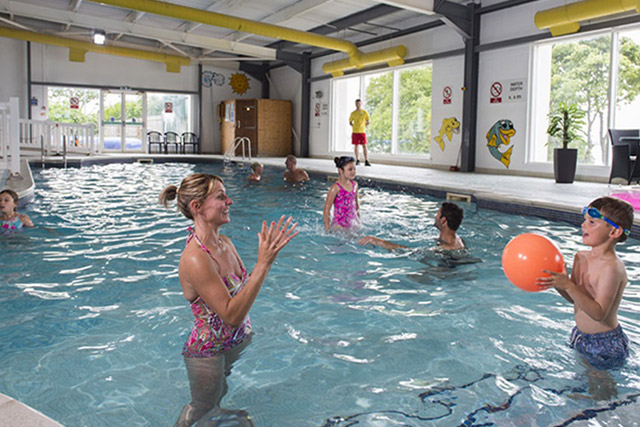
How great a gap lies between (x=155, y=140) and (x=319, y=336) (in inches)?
740

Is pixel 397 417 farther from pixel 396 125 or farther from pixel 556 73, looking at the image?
pixel 396 125

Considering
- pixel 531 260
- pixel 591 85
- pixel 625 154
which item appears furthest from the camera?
pixel 591 85

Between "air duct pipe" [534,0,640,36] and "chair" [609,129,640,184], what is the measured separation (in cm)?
190

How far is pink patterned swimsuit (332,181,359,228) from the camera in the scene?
539 centimetres

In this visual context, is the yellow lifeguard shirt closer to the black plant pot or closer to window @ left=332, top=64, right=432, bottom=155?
window @ left=332, top=64, right=432, bottom=155

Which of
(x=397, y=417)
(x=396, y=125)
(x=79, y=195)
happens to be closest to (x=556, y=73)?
(x=396, y=125)

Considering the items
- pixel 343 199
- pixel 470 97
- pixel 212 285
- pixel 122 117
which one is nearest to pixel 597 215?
pixel 212 285

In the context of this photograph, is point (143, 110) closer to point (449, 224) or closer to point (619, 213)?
point (449, 224)

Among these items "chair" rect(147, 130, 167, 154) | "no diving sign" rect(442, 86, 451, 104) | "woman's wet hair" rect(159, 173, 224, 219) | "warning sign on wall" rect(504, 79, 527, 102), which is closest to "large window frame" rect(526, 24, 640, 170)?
"warning sign on wall" rect(504, 79, 527, 102)

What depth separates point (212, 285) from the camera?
78.5 inches

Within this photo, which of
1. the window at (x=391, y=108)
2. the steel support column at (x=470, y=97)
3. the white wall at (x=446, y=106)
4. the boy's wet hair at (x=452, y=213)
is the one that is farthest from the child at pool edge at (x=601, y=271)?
the window at (x=391, y=108)

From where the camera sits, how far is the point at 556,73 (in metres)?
10.6

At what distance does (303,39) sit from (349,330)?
1135 cm

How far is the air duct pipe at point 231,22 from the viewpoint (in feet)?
35.3
